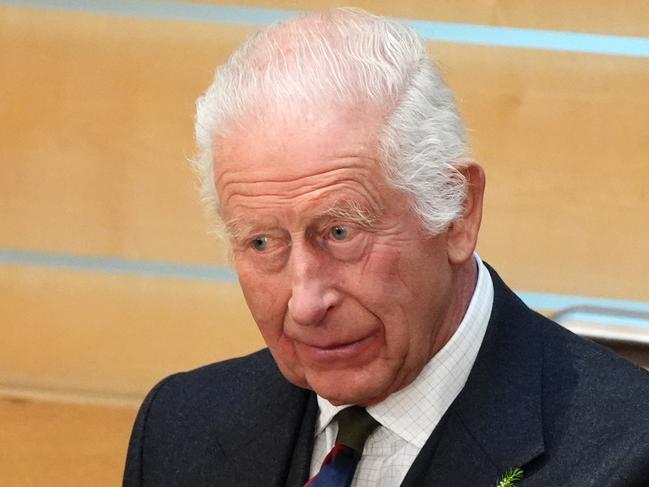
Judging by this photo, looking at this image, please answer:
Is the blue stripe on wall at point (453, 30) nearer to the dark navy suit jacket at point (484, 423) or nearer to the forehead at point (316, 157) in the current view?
the dark navy suit jacket at point (484, 423)

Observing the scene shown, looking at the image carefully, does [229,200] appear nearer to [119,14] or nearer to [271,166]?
[271,166]

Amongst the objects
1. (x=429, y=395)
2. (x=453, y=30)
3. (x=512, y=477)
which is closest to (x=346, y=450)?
(x=429, y=395)

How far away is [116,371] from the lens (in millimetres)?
3033

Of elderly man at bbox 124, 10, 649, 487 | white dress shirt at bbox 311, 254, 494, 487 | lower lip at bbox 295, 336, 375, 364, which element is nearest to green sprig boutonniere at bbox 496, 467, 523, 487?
elderly man at bbox 124, 10, 649, 487

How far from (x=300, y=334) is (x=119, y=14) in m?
1.33

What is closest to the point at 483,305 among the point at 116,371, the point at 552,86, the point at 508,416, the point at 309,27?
the point at 508,416

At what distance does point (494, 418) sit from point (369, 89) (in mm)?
521

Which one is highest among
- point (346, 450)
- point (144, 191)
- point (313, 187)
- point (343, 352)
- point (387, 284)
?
point (313, 187)

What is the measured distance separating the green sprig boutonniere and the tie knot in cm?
22

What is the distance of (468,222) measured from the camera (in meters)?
1.96

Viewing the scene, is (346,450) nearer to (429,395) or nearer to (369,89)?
(429,395)

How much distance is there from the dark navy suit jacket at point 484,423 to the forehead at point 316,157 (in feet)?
1.20

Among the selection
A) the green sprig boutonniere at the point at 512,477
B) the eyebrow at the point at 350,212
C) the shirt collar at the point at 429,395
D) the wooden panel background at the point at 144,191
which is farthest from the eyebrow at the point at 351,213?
the wooden panel background at the point at 144,191

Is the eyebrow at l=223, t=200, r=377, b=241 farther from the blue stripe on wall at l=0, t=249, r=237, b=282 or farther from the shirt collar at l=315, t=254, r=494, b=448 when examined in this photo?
the blue stripe on wall at l=0, t=249, r=237, b=282
